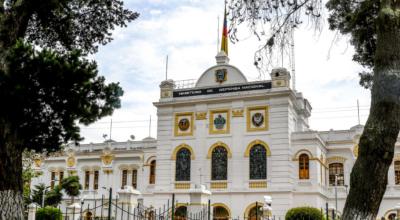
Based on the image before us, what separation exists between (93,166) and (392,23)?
3152 cm

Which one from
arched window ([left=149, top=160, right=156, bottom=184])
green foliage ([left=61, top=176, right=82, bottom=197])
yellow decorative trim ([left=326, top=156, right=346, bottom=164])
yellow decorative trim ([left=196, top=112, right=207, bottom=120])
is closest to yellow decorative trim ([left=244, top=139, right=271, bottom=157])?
yellow decorative trim ([left=196, top=112, right=207, bottom=120])

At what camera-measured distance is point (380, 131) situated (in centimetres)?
680

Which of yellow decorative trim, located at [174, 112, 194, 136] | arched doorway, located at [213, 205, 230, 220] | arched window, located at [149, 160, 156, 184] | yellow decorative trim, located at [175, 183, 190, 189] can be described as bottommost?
arched doorway, located at [213, 205, 230, 220]

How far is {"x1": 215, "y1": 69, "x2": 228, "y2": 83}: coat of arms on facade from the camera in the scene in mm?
31438

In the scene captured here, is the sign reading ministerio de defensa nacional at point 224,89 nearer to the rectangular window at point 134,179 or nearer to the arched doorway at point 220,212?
the rectangular window at point 134,179

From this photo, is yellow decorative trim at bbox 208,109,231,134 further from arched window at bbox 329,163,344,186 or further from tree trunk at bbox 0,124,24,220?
tree trunk at bbox 0,124,24,220

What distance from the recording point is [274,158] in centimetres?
2920

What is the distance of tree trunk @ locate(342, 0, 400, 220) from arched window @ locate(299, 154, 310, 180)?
22621 mm

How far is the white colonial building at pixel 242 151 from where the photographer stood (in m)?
29.1

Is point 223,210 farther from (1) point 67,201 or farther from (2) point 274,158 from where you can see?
(1) point 67,201

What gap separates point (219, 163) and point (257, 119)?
3660 millimetres

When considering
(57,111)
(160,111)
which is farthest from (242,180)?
(57,111)

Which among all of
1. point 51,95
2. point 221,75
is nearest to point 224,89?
point 221,75

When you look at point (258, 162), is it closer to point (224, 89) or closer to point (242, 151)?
point (242, 151)
